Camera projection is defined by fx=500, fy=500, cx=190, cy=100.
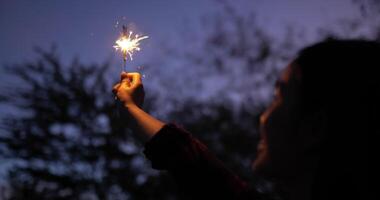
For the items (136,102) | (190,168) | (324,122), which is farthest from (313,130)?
(136,102)

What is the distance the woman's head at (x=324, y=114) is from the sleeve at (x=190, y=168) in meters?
0.34

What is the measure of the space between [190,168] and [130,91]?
62 cm

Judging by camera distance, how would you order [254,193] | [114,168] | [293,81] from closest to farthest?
[293,81], [254,193], [114,168]

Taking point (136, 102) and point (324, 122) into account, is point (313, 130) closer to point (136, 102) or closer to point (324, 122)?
point (324, 122)

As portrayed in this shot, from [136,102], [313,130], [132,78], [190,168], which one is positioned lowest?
[313,130]

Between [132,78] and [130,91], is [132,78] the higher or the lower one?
the higher one

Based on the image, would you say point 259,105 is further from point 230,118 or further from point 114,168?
point 114,168

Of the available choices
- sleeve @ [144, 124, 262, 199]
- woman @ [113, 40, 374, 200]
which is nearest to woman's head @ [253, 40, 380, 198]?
woman @ [113, 40, 374, 200]

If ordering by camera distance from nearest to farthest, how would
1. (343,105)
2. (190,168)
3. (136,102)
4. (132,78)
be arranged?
(343,105) → (190,168) → (136,102) → (132,78)

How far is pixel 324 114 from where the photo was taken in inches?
48.7

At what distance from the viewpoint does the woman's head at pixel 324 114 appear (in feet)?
3.88

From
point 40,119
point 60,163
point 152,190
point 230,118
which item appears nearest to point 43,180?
point 60,163

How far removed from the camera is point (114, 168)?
1911 centimetres

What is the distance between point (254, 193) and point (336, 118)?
1.78 ft
